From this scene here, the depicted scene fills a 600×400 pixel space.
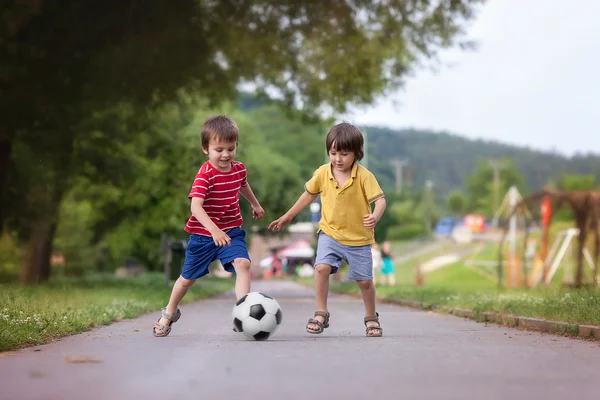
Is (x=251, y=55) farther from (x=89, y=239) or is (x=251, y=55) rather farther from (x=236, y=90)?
(x=89, y=239)

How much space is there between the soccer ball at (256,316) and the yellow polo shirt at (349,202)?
93 cm

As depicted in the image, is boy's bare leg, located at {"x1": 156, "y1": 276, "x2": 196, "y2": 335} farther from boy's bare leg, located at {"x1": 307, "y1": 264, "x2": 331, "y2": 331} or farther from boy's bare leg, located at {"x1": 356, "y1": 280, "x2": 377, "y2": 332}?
boy's bare leg, located at {"x1": 356, "y1": 280, "x2": 377, "y2": 332}

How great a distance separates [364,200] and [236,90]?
15.4 meters

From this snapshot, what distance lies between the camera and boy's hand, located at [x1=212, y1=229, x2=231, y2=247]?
26.2 ft

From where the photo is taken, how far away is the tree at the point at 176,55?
19953mm

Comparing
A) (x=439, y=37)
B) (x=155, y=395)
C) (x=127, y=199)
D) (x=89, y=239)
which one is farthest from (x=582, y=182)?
(x=155, y=395)

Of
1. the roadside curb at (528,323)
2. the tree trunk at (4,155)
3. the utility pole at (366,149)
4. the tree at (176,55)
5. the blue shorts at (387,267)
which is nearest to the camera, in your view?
the roadside curb at (528,323)

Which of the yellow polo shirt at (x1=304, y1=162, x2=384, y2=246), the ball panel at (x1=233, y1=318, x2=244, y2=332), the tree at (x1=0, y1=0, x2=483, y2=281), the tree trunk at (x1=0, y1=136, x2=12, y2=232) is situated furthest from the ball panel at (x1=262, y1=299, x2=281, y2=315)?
the tree trunk at (x1=0, y1=136, x2=12, y2=232)

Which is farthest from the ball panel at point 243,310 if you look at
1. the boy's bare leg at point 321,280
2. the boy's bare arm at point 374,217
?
the boy's bare arm at point 374,217

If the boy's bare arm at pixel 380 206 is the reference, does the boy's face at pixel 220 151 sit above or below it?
above

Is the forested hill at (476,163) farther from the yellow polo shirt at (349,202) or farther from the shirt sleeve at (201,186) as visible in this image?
the shirt sleeve at (201,186)

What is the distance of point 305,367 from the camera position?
609cm

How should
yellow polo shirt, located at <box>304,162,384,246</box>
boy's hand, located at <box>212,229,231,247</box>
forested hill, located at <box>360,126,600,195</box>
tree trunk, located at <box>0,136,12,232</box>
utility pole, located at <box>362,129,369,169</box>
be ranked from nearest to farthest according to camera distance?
boy's hand, located at <box>212,229,231,247</box> → yellow polo shirt, located at <box>304,162,384,246</box> → tree trunk, located at <box>0,136,12,232</box> → utility pole, located at <box>362,129,369,169</box> → forested hill, located at <box>360,126,600,195</box>

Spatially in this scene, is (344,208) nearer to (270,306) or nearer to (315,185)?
(315,185)
